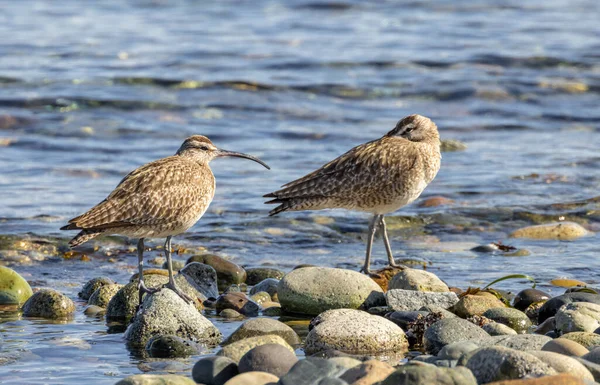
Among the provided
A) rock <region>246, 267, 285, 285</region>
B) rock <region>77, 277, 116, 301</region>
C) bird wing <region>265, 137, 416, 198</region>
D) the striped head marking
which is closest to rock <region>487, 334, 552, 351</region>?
bird wing <region>265, 137, 416, 198</region>

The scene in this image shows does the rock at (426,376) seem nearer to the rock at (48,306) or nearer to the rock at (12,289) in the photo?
the rock at (48,306)

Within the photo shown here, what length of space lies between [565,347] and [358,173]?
167 inches

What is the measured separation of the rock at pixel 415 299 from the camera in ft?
31.3

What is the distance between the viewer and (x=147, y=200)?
9.99m

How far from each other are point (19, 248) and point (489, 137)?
1043cm

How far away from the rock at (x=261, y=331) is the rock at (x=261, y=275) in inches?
98.5

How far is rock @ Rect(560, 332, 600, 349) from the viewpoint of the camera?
8281 millimetres

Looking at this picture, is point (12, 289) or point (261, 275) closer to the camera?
point (12, 289)

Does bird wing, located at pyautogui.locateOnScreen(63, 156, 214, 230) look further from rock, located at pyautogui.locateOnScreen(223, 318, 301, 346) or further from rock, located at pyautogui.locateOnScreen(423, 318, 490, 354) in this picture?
rock, located at pyautogui.locateOnScreen(423, 318, 490, 354)

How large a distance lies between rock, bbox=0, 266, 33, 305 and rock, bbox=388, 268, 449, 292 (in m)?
3.61

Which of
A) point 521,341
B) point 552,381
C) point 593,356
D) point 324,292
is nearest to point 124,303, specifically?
point 324,292

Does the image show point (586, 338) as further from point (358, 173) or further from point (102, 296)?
point (102, 296)

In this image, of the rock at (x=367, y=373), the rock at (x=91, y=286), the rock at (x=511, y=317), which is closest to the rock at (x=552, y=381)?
the rock at (x=367, y=373)

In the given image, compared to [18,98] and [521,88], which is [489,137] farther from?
[18,98]
